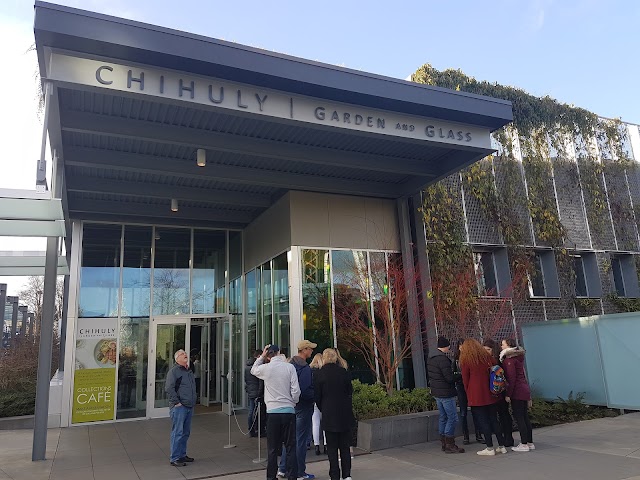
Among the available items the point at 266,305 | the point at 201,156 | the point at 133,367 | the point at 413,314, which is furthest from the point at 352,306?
the point at 133,367

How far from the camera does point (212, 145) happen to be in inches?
353

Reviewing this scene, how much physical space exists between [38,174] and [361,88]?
16.6ft

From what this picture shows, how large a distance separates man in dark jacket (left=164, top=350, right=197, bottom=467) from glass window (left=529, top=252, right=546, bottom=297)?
1098 cm

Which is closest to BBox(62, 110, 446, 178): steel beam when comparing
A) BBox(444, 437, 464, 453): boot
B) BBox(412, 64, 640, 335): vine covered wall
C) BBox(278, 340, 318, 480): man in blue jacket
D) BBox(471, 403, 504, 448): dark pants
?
BBox(412, 64, 640, 335): vine covered wall

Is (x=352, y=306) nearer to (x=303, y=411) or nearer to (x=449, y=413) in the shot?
(x=449, y=413)

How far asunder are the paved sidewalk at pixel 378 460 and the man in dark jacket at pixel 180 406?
A: 223 millimetres

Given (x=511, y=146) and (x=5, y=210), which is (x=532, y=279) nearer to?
(x=511, y=146)

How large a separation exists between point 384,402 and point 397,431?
91 centimetres

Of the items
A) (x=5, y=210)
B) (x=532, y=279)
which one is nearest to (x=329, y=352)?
(x=5, y=210)

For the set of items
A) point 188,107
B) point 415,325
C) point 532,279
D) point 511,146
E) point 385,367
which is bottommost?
point 385,367

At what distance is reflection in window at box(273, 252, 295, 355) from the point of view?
1112cm

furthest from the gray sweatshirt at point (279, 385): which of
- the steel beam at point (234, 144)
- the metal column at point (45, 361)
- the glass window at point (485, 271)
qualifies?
the glass window at point (485, 271)

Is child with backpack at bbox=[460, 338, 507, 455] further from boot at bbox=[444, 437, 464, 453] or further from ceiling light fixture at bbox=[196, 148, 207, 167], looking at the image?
ceiling light fixture at bbox=[196, 148, 207, 167]

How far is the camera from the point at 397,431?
813 cm
